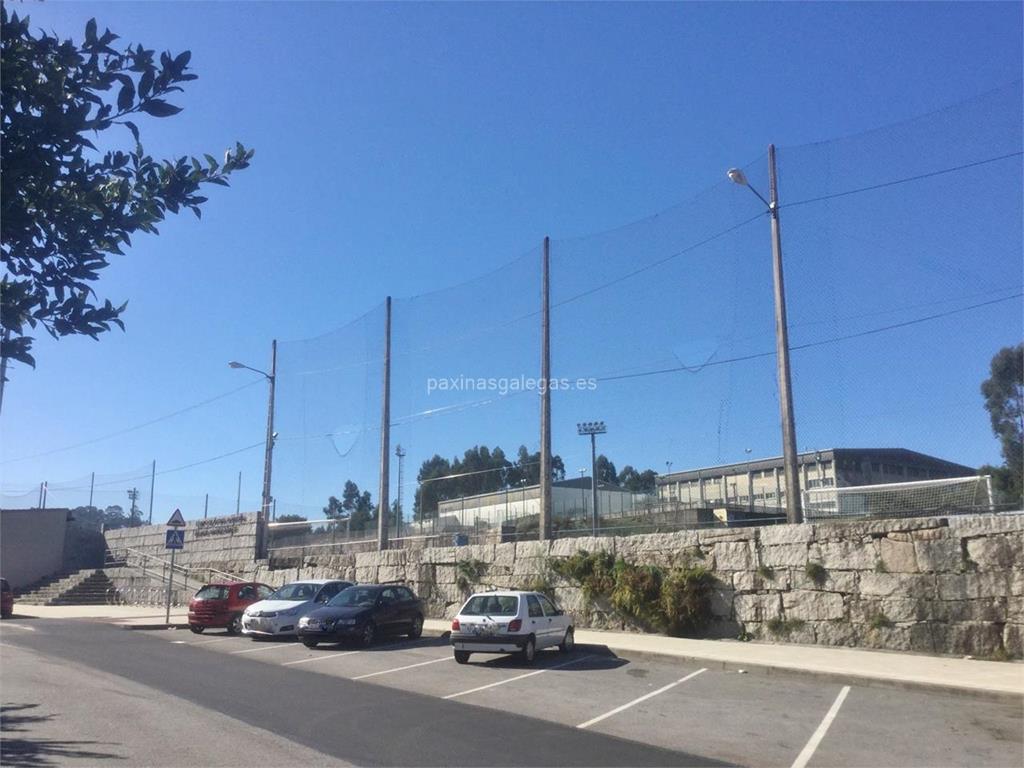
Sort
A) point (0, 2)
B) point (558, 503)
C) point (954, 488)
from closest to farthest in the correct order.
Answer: point (0, 2)
point (954, 488)
point (558, 503)

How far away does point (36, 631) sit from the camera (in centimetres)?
2416

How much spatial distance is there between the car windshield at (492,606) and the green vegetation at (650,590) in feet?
14.8

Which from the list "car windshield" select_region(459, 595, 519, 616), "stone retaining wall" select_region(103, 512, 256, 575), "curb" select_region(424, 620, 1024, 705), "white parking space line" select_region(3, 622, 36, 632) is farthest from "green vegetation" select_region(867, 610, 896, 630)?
"stone retaining wall" select_region(103, 512, 256, 575)

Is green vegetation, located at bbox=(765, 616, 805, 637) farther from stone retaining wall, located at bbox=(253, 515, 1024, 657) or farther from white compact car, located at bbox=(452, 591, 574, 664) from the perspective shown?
white compact car, located at bbox=(452, 591, 574, 664)

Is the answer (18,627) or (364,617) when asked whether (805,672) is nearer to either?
(364,617)

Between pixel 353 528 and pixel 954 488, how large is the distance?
24809 mm

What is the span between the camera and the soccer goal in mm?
16188

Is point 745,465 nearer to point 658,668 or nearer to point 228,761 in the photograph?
point 658,668

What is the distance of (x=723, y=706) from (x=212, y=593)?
17290 mm

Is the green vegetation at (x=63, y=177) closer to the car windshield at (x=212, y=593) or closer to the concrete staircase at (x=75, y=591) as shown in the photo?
the car windshield at (x=212, y=593)

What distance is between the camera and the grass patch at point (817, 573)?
56.5 feet

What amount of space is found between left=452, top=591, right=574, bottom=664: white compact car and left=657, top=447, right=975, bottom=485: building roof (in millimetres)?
6649

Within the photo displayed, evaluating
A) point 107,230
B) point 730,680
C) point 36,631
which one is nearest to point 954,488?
point 730,680

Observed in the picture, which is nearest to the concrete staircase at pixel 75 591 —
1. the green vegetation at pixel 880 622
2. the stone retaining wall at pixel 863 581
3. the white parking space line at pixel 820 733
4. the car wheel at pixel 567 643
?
the stone retaining wall at pixel 863 581
